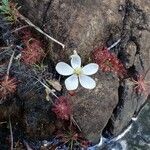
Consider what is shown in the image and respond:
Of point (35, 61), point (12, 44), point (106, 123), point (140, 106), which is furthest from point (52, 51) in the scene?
point (140, 106)

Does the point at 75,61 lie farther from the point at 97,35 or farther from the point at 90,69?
the point at 97,35

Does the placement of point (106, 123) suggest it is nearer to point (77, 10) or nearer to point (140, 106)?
point (140, 106)

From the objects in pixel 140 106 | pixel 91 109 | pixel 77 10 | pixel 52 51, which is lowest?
pixel 140 106

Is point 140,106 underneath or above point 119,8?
underneath

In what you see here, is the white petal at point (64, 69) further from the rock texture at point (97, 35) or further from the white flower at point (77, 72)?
the rock texture at point (97, 35)

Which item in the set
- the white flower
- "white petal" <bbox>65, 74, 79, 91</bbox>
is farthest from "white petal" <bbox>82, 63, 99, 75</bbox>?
"white petal" <bbox>65, 74, 79, 91</bbox>

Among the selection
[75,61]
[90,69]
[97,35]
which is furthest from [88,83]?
[97,35]

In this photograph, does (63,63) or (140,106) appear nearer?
(63,63)
